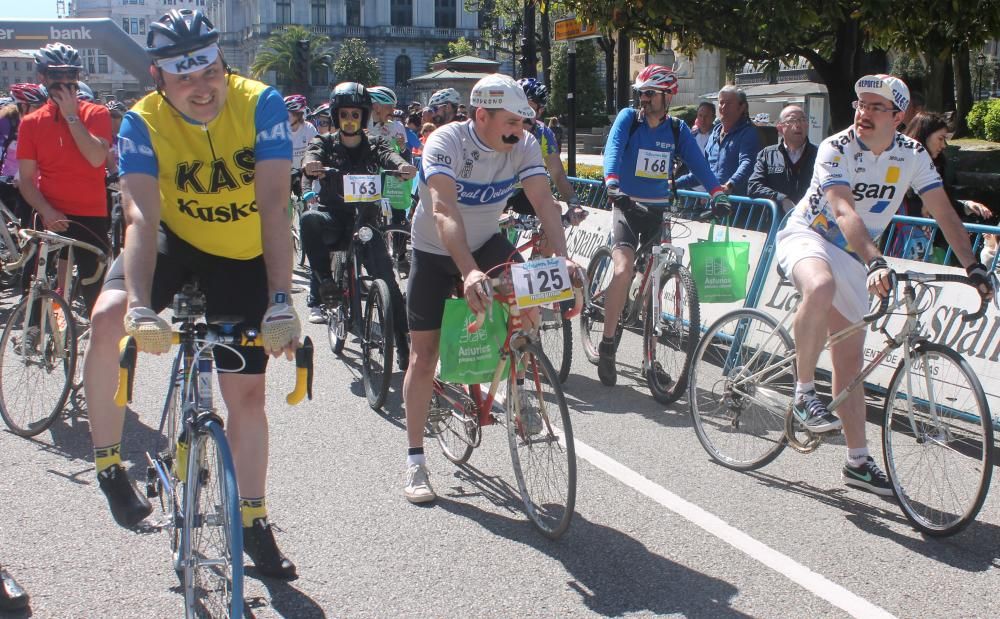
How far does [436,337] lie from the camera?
16.1 ft

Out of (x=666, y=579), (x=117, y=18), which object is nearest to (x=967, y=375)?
(x=666, y=579)

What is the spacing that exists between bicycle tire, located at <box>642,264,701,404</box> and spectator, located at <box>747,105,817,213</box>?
218 centimetres

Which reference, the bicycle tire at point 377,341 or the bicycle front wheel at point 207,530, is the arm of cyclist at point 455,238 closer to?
the bicycle front wheel at point 207,530

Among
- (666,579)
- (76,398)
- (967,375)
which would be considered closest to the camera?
(666,579)

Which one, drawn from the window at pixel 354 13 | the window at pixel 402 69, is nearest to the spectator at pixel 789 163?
the window at pixel 402 69

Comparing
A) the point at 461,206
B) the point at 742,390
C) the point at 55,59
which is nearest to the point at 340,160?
the point at 55,59

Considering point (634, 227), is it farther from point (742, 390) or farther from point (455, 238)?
point (455, 238)

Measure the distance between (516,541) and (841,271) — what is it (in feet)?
6.60

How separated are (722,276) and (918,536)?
8.81 ft

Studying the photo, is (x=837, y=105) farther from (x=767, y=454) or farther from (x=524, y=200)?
(x=767, y=454)

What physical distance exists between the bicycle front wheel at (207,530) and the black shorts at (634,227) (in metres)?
4.34

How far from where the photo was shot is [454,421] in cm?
530

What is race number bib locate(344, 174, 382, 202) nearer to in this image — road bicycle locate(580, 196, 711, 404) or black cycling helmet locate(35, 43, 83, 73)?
road bicycle locate(580, 196, 711, 404)

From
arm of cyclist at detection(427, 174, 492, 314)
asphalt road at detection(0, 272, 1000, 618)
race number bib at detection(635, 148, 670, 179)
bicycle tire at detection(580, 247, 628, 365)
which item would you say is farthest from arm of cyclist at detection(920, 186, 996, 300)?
bicycle tire at detection(580, 247, 628, 365)
